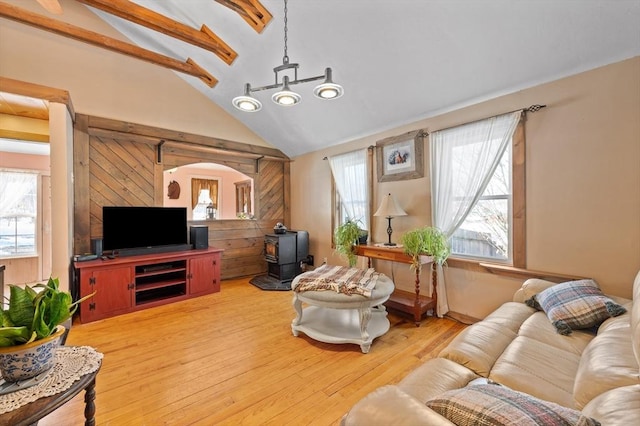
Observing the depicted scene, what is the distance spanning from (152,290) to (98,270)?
2.66 ft

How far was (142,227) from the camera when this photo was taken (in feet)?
12.1

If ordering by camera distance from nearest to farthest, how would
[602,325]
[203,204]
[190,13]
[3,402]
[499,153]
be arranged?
[3,402] → [602,325] → [499,153] → [190,13] → [203,204]

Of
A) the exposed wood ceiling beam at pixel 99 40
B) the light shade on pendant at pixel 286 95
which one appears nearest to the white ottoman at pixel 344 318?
the light shade on pendant at pixel 286 95

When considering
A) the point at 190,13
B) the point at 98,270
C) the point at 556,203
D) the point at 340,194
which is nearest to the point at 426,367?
the point at 556,203

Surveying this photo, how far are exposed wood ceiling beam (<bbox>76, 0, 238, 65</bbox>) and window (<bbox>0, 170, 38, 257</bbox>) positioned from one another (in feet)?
11.6

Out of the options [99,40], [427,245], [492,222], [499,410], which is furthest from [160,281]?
[492,222]

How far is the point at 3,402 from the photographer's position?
889 mm

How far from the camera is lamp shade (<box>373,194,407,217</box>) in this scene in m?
3.36

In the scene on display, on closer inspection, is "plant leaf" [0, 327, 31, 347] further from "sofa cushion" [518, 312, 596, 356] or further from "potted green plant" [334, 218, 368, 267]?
"potted green plant" [334, 218, 368, 267]

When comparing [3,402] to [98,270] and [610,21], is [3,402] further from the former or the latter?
[610,21]

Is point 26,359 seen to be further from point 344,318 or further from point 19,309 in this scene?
point 344,318

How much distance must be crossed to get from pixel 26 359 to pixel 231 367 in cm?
142

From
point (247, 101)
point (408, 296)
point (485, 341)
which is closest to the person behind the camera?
point (485, 341)

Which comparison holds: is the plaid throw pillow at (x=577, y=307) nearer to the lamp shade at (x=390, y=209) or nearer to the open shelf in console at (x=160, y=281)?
the lamp shade at (x=390, y=209)
